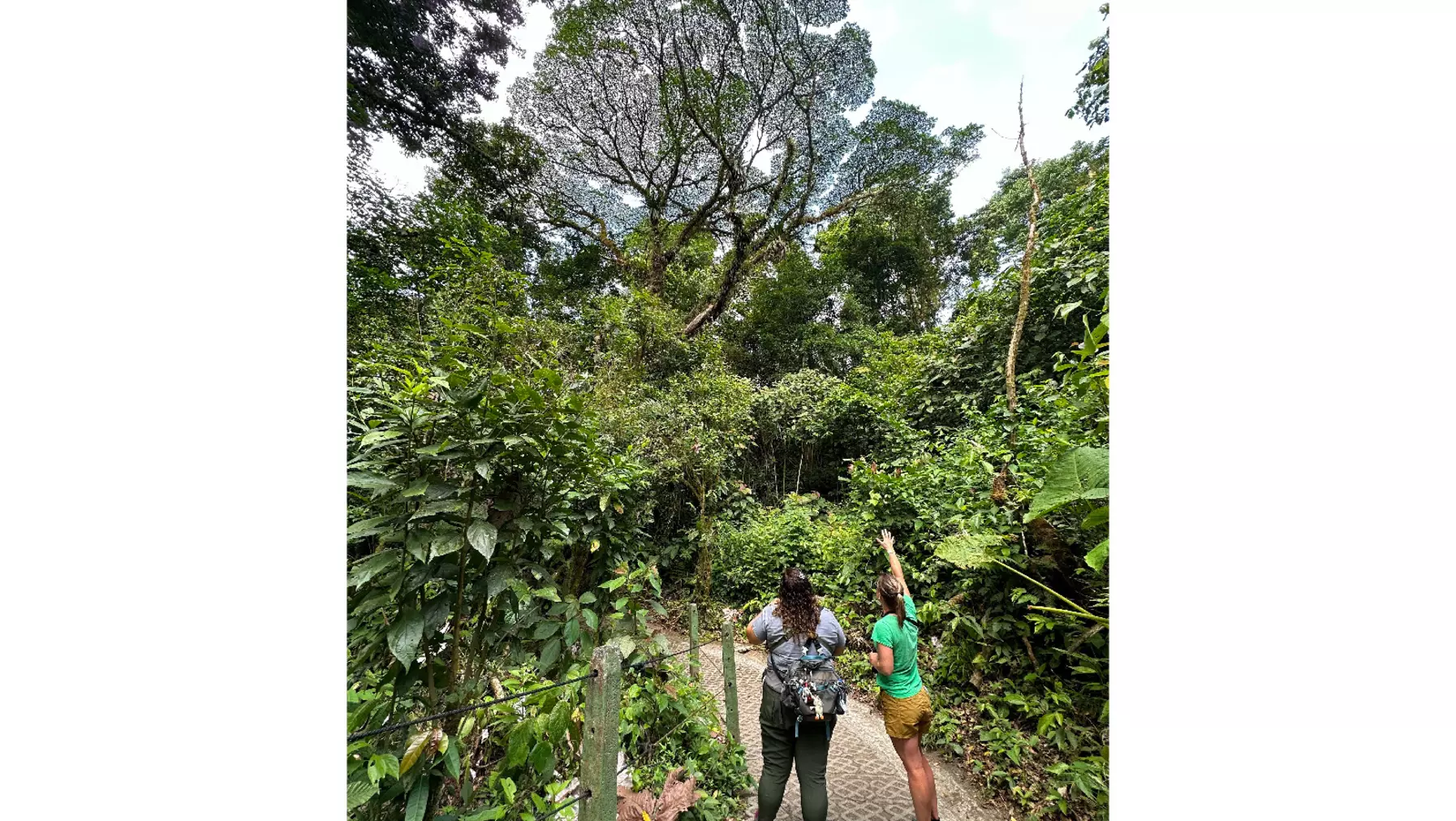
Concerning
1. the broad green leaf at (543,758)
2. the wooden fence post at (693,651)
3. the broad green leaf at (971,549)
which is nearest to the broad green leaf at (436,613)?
the broad green leaf at (543,758)

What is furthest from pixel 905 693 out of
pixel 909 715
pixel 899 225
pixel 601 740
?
pixel 899 225

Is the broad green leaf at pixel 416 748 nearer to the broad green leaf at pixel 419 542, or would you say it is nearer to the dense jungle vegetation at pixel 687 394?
the dense jungle vegetation at pixel 687 394

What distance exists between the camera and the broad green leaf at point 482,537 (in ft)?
3.00

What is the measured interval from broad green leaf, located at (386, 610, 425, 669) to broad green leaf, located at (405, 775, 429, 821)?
0.87 feet

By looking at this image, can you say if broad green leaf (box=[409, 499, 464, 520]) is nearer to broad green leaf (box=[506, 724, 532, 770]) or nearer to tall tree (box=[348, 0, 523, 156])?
broad green leaf (box=[506, 724, 532, 770])

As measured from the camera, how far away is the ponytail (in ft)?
5.90

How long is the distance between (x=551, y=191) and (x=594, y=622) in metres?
6.40

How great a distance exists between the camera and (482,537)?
94 cm

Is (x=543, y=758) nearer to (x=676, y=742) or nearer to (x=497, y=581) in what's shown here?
(x=497, y=581)

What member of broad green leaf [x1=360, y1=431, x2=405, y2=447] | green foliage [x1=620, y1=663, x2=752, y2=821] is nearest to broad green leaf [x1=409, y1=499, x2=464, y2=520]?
broad green leaf [x1=360, y1=431, x2=405, y2=447]

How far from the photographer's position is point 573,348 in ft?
16.0

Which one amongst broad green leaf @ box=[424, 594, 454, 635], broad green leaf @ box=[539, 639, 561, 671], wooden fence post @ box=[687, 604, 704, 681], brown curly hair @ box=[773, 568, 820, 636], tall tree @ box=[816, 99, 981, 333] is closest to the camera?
broad green leaf @ box=[424, 594, 454, 635]

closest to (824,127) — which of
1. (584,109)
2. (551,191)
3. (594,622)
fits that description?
(584,109)

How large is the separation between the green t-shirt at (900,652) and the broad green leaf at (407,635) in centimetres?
159
